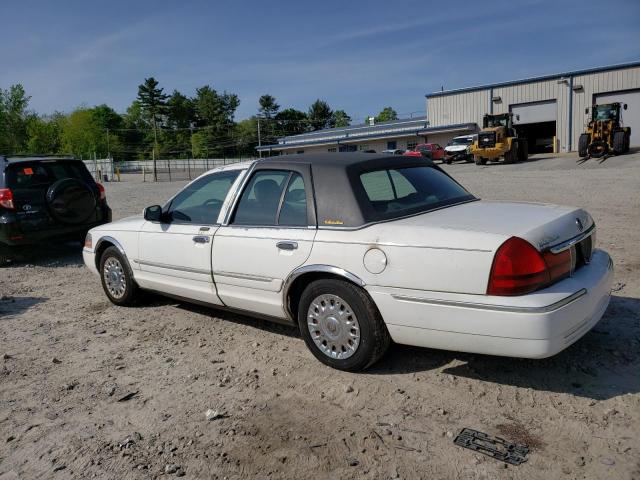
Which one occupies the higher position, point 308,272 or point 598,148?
point 598,148

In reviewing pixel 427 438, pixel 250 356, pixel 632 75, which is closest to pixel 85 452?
pixel 250 356

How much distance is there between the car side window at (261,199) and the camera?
4180mm

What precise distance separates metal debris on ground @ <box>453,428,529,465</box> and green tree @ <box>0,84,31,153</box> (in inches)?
4031

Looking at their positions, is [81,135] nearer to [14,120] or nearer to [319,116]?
[14,120]

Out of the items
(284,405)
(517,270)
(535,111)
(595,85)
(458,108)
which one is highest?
(595,85)

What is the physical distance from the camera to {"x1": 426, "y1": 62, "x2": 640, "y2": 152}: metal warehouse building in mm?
34750

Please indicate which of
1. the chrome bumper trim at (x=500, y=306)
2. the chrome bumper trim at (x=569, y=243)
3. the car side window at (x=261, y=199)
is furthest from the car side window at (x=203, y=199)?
the chrome bumper trim at (x=569, y=243)

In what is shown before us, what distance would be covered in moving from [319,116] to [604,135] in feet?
296

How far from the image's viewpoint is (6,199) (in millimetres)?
7727

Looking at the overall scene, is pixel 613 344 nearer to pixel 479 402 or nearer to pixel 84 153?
pixel 479 402

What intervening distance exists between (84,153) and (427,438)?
343ft

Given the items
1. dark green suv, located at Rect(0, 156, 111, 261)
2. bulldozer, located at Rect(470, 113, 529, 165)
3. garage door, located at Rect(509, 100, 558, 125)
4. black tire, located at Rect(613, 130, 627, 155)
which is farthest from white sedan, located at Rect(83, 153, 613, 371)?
garage door, located at Rect(509, 100, 558, 125)

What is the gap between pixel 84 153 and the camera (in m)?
96.1

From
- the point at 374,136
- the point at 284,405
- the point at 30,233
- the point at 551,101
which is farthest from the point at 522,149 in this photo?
the point at 284,405
